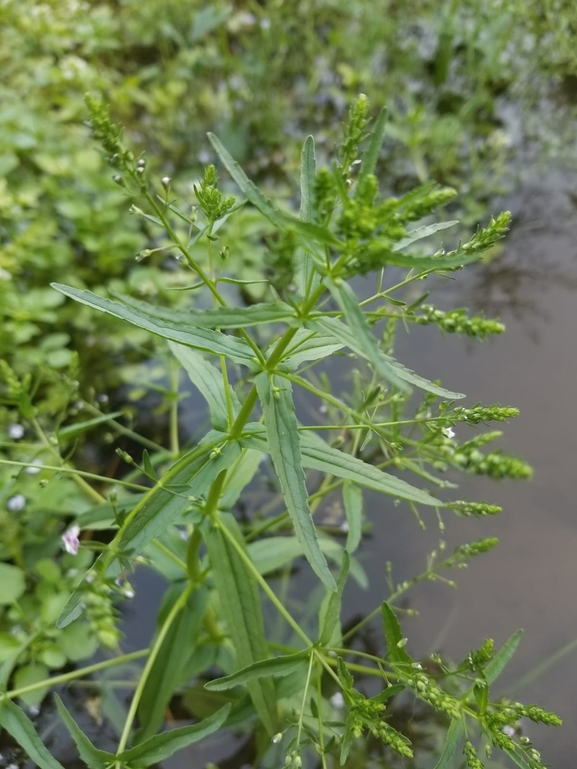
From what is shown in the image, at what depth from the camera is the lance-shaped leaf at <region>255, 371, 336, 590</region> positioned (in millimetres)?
838

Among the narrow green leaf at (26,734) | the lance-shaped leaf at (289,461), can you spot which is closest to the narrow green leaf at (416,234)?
the lance-shaped leaf at (289,461)

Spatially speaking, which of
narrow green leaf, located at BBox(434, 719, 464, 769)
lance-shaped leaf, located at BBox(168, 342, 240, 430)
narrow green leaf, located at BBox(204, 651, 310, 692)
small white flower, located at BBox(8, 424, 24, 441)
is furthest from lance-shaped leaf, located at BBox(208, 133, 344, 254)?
small white flower, located at BBox(8, 424, 24, 441)

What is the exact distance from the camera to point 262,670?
105 cm

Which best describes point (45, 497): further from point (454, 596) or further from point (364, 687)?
point (454, 596)

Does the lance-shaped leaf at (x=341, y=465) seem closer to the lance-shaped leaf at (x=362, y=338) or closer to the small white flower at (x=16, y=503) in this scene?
the lance-shaped leaf at (x=362, y=338)

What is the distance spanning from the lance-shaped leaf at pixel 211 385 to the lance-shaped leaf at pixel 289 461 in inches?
6.7

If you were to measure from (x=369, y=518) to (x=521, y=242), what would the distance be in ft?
4.72

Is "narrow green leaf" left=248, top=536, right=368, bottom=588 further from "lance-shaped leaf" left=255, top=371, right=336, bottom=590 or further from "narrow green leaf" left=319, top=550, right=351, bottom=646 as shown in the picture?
"lance-shaped leaf" left=255, top=371, right=336, bottom=590

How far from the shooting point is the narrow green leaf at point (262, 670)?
1.02m

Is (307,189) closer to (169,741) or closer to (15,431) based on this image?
(169,741)

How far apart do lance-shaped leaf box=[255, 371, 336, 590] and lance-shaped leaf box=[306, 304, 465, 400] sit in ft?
0.41

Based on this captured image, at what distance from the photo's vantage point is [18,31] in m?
2.87

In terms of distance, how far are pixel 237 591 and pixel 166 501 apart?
303 millimetres

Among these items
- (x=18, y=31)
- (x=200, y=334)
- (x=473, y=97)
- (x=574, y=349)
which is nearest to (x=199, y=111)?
(x=18, y=31)
